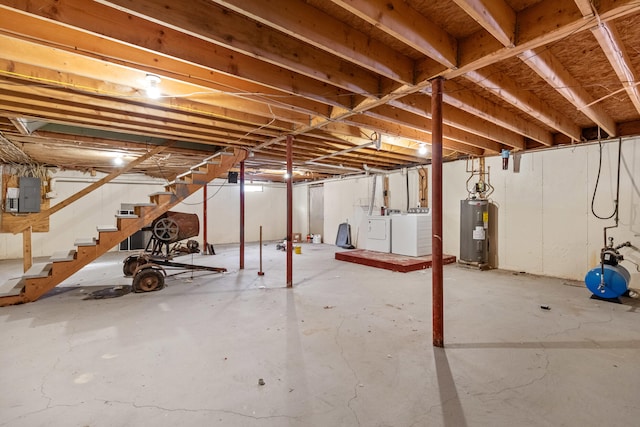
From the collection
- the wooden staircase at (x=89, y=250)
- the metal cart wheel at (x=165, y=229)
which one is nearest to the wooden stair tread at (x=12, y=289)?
the wooden staircase at (x=89, y=250)

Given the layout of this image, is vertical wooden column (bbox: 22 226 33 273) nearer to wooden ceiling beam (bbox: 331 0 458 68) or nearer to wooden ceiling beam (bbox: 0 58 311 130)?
wooden ceiling beam (bbox: 0 58 311 130)

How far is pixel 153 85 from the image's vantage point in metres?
2.60

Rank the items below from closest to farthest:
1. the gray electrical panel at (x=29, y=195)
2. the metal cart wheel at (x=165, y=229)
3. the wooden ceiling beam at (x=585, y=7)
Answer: the wooden ceiling beam at (x=585, y=7) < the metal cart wheel at (x=165, y=229) < the gray electrical panel at (x=29, y=195)

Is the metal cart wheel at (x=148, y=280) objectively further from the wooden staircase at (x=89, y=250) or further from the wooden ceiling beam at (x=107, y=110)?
the wooden ceiling beam at (x=107, y=110)

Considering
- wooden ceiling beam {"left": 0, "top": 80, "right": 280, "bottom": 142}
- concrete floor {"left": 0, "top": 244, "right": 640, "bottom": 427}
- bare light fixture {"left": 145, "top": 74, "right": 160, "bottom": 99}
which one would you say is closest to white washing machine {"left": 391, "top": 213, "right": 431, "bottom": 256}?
concrete floor {"left": 0, "top": 244, "right": 640, "bottom": 427}

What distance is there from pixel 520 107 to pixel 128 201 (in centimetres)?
907

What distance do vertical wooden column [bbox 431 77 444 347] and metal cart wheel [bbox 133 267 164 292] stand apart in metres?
3.73

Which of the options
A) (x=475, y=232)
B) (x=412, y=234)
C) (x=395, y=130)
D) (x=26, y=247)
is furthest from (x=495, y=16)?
(x=26, y=247)

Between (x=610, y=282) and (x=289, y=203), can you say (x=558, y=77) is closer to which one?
(x=610, y=282)

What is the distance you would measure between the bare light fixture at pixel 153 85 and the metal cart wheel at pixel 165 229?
99.3 inches

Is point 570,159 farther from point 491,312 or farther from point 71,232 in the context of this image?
point 71,232

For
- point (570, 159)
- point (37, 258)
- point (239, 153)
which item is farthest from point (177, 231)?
point (570, 159)

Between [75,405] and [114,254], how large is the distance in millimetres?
6864

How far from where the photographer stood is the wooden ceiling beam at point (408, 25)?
5.57 ft
